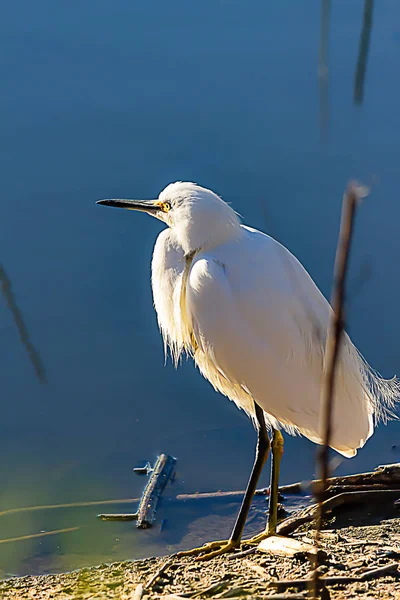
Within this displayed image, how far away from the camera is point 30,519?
3.62 meters

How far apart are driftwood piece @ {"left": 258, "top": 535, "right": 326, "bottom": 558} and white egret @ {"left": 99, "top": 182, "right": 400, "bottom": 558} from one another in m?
0.38

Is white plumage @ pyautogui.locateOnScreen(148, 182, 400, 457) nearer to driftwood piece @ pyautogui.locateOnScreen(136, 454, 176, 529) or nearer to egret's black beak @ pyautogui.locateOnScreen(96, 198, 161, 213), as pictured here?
egret's black beak @ pyautogui.locateOnScreen(96, 198, 161, 213)

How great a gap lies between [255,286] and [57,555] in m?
1.47

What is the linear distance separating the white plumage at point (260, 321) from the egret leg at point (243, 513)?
0.19 m

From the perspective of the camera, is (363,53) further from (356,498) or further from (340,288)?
(356,498)

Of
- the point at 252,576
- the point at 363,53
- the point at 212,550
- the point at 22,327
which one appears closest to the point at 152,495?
the point at 212,550

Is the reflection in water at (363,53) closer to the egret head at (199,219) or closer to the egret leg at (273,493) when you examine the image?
the egret head at (199,219)

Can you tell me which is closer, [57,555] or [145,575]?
[145,575]

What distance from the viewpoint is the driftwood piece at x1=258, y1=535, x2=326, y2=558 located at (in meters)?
2.41

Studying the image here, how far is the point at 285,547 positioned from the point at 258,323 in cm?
75

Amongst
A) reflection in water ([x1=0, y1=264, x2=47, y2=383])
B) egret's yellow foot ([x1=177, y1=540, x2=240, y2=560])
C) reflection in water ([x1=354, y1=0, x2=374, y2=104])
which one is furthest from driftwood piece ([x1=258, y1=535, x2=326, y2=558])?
reflection in water ([x1=354, y1=0, x2=374, y2=104])

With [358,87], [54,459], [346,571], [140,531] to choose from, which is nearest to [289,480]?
[140,531]

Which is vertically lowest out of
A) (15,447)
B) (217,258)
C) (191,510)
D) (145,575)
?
(145,575)

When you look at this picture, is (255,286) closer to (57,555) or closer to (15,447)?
(57,555)
